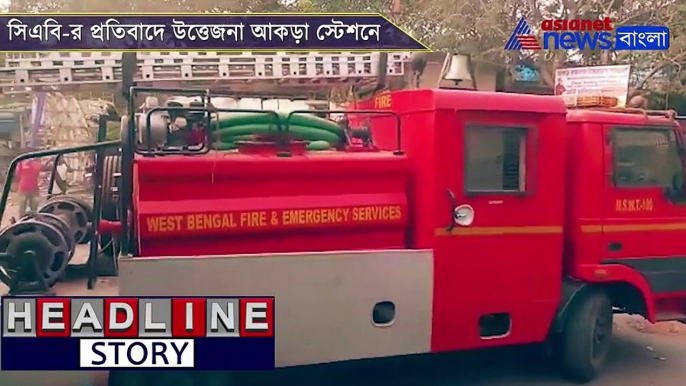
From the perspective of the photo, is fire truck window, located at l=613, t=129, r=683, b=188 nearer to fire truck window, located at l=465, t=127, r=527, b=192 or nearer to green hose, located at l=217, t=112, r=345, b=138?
fire truck window, located at l=465, t=127, r=527, b=192

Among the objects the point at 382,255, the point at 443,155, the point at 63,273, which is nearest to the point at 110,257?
the point at 63,273

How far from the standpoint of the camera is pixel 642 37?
506 inches

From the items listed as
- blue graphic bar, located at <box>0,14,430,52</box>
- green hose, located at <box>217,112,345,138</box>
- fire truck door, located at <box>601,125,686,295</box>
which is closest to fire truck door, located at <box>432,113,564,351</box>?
fire truck door, located at <box>601,125,686,295</box>

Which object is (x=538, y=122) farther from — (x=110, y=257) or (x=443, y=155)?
(x=110, y=257)

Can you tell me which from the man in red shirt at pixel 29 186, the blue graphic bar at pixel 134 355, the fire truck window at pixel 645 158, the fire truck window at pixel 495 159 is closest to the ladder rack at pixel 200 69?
the man in red shirt at pixel 29 186

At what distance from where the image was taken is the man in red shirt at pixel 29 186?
5754 mm

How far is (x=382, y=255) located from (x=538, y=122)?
1412 millimetres

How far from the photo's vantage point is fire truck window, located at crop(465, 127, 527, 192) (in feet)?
15.1

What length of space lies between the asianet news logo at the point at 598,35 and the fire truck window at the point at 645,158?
25.9ft

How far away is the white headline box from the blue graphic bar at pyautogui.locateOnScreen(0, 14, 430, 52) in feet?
11.1

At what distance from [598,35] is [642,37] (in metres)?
0.79

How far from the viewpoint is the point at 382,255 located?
4383mm

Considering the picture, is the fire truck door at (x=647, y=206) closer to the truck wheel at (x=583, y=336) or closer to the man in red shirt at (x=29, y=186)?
the truck wheel at (x=583, y=336)

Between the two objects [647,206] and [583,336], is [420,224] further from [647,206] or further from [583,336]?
[647,206]
